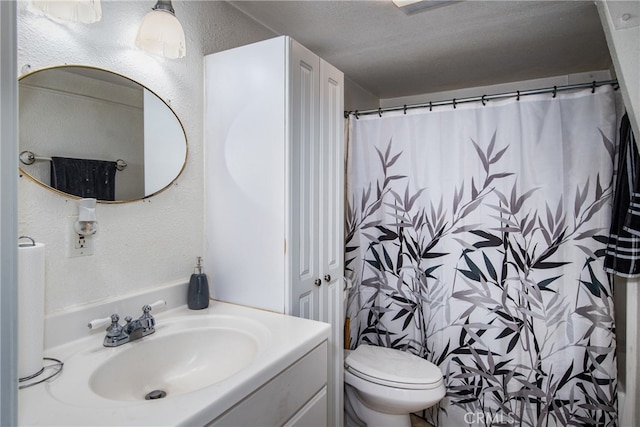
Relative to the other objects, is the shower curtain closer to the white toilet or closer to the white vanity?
the white toilet

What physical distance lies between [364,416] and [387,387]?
0.29 m

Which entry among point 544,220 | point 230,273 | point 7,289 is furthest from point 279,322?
point 544,220

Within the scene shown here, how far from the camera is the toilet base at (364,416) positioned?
1.76 m

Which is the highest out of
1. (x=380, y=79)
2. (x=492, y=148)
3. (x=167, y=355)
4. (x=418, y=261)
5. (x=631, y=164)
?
(x=380, y=79)

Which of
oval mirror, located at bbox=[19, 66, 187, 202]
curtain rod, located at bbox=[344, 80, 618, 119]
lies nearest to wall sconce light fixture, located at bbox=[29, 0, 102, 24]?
oval mirror, located at bbox=[19, 66, 187, 202]

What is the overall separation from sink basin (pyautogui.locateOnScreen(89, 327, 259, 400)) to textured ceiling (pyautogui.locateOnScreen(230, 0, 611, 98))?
150 cm

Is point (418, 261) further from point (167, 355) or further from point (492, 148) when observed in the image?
point (167, 355)

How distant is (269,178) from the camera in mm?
1348

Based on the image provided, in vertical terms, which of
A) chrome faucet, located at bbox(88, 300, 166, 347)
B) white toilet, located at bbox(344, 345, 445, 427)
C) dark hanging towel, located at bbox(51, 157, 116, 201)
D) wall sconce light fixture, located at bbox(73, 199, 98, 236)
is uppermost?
dark hanging towel, located at bbox(51, 157, 116, 201)

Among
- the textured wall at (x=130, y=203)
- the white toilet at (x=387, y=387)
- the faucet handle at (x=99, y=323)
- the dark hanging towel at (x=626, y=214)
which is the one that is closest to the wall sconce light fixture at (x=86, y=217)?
the textured wall at (x=130, y=203)

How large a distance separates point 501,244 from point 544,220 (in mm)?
240

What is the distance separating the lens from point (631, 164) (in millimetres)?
1553

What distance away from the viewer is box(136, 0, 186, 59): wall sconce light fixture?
1.18 metres

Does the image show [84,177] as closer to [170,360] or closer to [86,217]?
[86,217]
